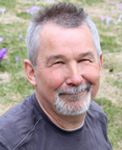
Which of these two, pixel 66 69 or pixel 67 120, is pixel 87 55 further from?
pixel 67 120

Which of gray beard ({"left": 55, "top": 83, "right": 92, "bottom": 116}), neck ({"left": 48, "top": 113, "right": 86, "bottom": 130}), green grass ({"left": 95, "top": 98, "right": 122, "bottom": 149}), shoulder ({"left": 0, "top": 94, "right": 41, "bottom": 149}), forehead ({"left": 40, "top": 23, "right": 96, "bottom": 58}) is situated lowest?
green grass ({"left": 95, "top": 98, "right": 122, "bottom": 149})

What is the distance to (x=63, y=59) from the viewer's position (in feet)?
5.64

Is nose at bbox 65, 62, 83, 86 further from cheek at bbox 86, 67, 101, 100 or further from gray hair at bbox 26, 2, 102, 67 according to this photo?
gray hair at bbox 26, 2, 102, 67

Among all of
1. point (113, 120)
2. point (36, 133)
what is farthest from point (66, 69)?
point (113, 120)

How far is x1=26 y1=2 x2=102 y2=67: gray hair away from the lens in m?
1.80

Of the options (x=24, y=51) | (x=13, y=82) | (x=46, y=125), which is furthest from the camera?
(x=24, y=51)

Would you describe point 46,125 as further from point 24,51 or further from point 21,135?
point 24,51

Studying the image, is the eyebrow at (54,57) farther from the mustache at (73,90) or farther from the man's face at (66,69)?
the mustache at (73,90)

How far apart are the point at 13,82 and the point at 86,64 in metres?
2.30

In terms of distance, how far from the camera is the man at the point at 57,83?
1.71 meters

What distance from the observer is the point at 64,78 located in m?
1.70

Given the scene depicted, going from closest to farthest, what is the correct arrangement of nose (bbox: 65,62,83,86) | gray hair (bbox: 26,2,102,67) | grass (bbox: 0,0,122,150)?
nose (bbox: 65,62,83,86) → gray hair (bbox: 26,2,102,67) → grass (bbox: 0,0,122,150)

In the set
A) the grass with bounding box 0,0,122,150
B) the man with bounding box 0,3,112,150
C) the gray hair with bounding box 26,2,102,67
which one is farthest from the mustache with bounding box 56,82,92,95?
the grass with bounding box 0,0,122,150

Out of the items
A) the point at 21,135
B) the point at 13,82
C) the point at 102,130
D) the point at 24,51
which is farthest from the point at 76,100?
the point at 24,51
